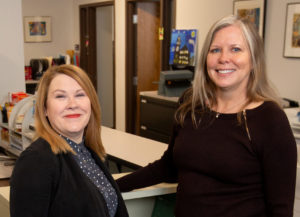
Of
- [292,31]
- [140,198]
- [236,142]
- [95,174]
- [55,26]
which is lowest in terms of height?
[140,198]

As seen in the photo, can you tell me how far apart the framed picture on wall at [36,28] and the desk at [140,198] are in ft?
19.0

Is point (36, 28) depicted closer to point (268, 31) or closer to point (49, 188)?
point (268, 31)

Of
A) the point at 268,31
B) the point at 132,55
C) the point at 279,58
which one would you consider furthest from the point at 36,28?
the point at 279,58

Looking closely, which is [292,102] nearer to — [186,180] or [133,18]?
[186,180]

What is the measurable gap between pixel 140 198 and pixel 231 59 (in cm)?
83

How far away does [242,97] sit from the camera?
1479 millimetres

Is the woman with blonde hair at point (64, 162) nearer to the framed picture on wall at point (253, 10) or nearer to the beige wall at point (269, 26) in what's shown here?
the beige wall at point (269, 26)

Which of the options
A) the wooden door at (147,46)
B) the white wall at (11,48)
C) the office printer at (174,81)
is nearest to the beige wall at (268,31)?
the white wall at (11,48)

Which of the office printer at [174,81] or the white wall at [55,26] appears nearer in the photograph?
the office printer at [174,81]

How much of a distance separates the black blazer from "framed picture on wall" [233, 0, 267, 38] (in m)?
2.81

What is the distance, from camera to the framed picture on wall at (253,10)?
365 centimetres

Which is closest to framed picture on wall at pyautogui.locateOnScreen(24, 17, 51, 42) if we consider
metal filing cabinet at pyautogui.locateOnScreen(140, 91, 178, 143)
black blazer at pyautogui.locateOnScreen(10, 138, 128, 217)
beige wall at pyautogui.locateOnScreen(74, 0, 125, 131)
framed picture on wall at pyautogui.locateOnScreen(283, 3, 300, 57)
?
beige wall at pyautogui.locateOnScreen(74, 0, 125, 131)

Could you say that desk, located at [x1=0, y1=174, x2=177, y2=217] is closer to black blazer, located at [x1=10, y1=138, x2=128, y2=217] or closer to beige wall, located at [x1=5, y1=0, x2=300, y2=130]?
black blazer, located at [x1=10, y1=138, x2=128, y2=217]

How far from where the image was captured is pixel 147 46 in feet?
18.4
